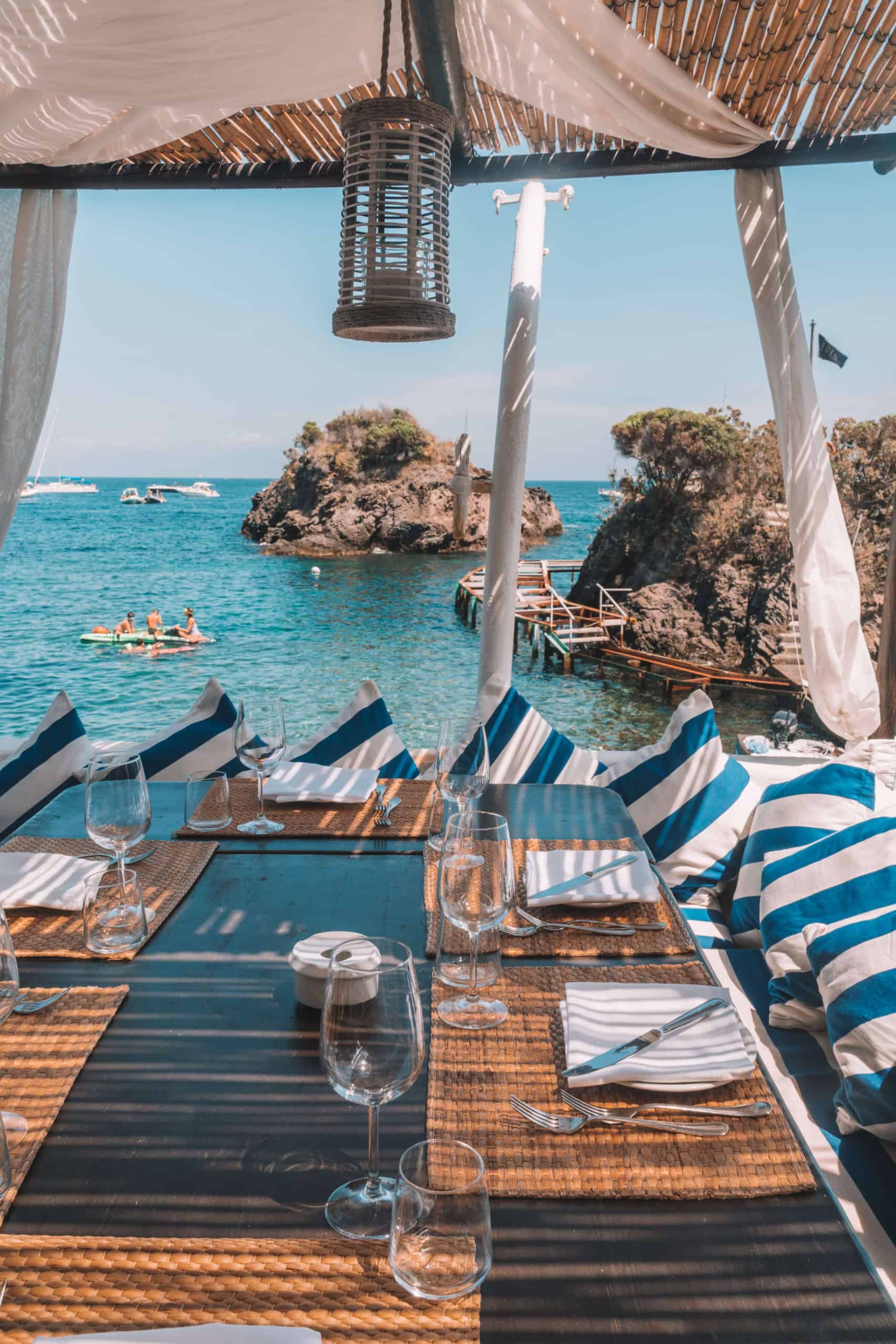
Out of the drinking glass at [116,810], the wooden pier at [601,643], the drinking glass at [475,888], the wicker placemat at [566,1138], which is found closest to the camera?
the wicker placemat at [566,1138]

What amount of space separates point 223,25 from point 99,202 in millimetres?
1821

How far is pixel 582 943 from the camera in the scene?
1.56 metres

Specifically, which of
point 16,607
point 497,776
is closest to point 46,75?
point 497,776

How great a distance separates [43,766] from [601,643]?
1860 centimetres

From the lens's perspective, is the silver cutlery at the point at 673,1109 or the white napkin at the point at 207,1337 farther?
the silver cutlery at the point at 673,1109

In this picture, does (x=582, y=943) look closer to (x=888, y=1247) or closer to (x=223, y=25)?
(x=888, y=1247)

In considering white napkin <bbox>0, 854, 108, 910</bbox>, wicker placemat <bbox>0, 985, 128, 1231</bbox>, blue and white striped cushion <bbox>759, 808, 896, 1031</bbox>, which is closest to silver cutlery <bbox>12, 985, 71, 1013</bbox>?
wicker placemat <bbox>0, 985, 128, 1231</bbox>

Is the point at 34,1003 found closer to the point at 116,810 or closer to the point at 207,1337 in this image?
the point at 116,810

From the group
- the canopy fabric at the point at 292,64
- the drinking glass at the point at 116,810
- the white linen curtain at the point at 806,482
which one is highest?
the canopy fabric at the point at 292,64

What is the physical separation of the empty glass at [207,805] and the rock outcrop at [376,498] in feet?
122

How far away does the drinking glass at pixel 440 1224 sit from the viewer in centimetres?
82

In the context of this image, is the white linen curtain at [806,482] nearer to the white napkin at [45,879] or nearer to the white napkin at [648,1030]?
the white napkin at [648,1030]

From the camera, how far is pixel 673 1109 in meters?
1.13

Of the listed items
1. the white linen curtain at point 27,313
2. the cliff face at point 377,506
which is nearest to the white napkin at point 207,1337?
the white linen curtain at point 27,313
